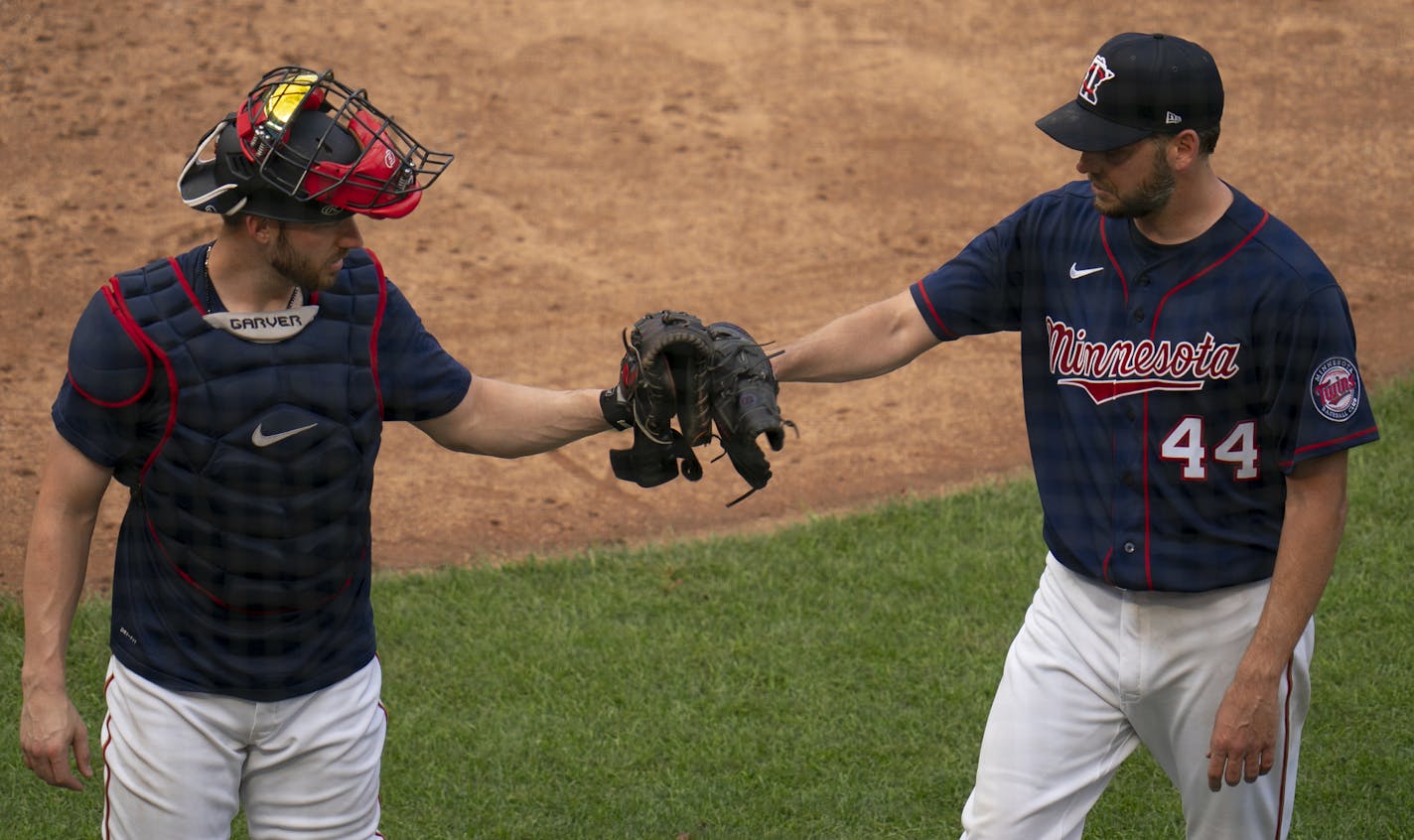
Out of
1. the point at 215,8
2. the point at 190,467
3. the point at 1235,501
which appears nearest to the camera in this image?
the point at 190,467

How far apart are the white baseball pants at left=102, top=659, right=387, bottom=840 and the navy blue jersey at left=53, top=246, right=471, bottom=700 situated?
5 centimetres

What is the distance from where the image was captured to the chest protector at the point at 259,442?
3.09 metres

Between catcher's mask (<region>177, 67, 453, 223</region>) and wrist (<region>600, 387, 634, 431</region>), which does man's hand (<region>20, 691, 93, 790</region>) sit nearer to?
catcher's mask (<region>177, 67, 453, 223</region>)

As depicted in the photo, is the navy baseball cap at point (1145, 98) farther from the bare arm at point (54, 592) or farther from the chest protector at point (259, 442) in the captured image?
the bare arm at point (54, 592)

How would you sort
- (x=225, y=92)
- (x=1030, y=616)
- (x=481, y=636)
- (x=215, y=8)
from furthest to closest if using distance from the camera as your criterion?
(x=215, y=8) → (x=225, y=92) → (x=481, y=636) → (x=1030, y=616)

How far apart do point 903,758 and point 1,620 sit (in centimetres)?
306

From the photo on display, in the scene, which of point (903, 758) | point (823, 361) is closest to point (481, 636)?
point (903, 758)

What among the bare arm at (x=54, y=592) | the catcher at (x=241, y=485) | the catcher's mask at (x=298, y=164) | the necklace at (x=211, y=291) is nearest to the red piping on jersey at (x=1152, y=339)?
the catcher at (x=241, y=485)

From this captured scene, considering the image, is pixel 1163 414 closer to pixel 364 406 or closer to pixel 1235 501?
pixel 1235 501

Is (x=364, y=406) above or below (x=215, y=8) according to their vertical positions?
above

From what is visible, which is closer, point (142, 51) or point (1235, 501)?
point (1235, 501)

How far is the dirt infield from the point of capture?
22.9 ft

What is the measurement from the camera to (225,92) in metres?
10.1

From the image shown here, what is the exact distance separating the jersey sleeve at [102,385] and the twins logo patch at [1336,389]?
2.26m
